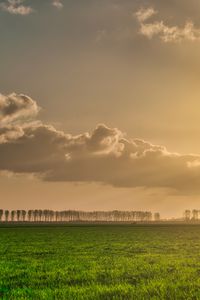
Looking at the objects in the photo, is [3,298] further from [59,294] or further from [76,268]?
[76,268]

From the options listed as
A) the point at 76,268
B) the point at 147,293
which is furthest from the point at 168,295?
the point at 76,268

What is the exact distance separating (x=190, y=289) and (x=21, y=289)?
603 cm

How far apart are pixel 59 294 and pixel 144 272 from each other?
20.3 feet

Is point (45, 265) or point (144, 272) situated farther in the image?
point (45, 265)

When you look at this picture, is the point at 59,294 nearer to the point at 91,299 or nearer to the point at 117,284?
the point at 91,299

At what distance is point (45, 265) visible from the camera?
68.7 feet

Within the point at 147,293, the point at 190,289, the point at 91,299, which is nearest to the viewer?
the point at 91,299

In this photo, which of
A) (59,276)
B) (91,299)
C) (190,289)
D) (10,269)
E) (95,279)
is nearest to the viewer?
(91,299)

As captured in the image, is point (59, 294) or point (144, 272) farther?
point (144, 272)

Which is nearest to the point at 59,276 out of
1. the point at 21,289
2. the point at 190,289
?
the point at 21,289

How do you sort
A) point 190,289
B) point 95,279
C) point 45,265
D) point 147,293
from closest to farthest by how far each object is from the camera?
point 147,293
point 190,289
point 95,279
point 45,265

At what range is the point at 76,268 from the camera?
19.4 metres

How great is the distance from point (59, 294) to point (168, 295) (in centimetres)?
356

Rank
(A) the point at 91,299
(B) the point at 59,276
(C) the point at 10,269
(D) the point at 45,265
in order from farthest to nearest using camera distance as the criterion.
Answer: (D) the point at 45,265, (C) the point at 10,269, (B) the point at 59,276, (A) the point at 91,299
